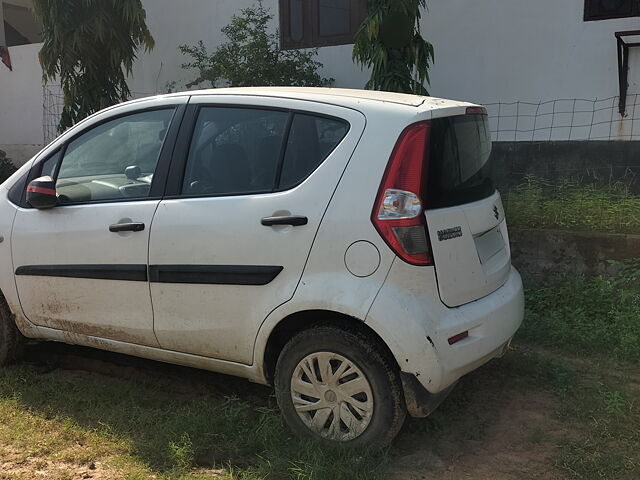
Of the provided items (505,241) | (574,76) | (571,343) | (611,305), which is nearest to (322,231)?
(505,241)

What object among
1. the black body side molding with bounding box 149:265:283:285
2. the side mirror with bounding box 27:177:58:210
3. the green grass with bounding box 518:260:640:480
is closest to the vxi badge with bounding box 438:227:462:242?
the black body side molding with bounding box 149:265:283:285

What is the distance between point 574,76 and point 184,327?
5333mm

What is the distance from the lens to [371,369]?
2.62 m

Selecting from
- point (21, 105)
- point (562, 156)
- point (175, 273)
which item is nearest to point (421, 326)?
point (175, 273)

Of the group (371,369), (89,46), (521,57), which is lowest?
(371,369)

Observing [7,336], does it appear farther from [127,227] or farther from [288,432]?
[288,432]

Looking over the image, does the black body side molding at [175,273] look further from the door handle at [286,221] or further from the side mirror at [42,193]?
the side mirror at [42,193]

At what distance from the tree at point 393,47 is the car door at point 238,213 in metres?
2.86

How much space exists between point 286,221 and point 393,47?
3.63 m

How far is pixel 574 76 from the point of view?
642 cm

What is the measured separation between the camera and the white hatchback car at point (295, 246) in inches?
102

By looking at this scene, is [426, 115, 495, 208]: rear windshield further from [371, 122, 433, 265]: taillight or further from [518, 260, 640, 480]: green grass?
[518, 260, 640, 480]: green grass

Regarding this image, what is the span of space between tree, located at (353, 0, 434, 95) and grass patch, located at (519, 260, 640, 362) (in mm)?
2397

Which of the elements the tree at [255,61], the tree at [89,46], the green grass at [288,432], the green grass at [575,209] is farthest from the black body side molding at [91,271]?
the tree at [255,61]
